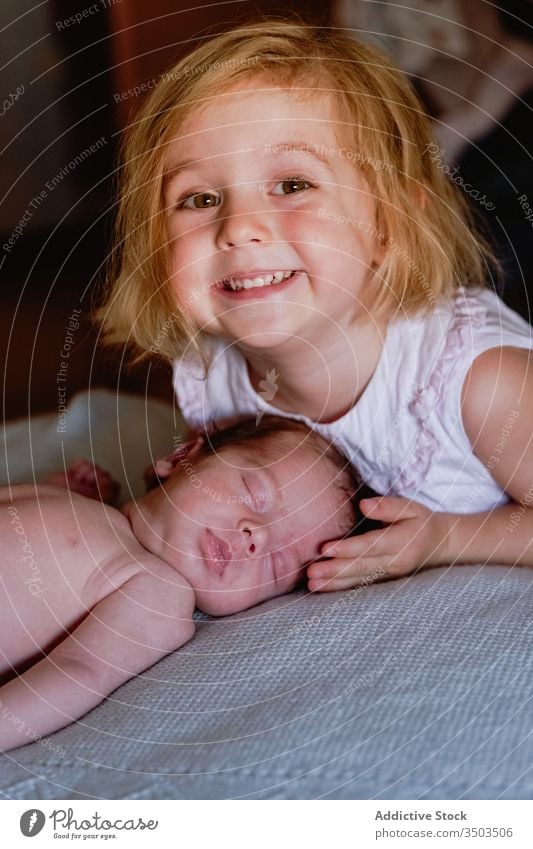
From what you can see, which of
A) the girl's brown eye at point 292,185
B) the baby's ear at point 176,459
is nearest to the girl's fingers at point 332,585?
the baby's ear at point 176,459

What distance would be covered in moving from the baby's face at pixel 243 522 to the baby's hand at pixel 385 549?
0.07 ft

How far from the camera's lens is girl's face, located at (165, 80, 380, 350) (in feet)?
1.94

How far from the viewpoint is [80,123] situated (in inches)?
27.3

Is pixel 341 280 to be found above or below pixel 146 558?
above

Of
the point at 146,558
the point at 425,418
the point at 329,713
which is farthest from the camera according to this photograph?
the point at 425,418

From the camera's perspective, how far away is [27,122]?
69cm

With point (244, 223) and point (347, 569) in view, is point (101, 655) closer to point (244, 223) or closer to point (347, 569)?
point (347, 569)

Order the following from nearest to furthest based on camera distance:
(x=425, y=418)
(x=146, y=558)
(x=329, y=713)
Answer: (x=329, y=713) → (x=146, y=558) → (x=425, y=418)

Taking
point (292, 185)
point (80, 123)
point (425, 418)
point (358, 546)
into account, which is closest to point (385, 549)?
point (358, 546)

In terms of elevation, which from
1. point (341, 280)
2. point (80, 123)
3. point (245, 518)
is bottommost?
point (245, 518)

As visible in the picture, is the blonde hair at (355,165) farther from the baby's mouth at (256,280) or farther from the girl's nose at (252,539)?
the girl's nose at (252,539)

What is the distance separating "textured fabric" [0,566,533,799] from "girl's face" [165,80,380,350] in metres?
0.22

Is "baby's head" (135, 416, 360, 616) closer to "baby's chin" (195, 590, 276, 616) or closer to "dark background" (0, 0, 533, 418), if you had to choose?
"baby's chin" (195, 590, 276, 616)

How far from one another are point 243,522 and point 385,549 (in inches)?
3.7
